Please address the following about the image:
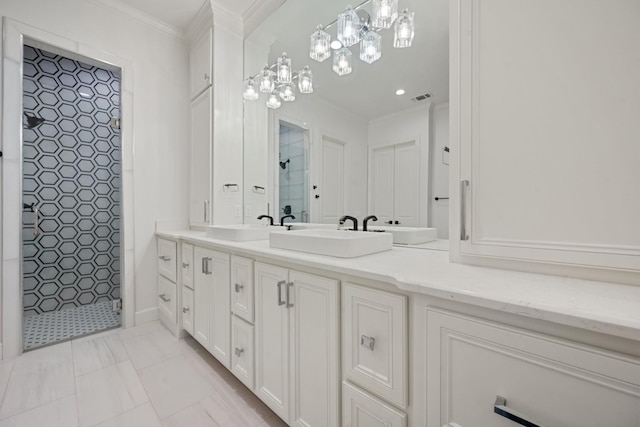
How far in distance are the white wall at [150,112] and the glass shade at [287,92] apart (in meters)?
1.21

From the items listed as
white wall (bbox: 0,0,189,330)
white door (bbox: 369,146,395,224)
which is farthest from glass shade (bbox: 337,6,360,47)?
white wall (bbox: 0,0,189,330)

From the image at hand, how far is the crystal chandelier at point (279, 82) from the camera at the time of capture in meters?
1.77

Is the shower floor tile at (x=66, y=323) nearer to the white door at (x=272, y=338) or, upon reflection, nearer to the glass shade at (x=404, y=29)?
the white door at (x=272, y=338)

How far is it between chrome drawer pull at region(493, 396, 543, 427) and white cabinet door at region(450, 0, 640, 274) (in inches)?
16.8

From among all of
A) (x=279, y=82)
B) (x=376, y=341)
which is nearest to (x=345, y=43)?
(x=279, y=82)

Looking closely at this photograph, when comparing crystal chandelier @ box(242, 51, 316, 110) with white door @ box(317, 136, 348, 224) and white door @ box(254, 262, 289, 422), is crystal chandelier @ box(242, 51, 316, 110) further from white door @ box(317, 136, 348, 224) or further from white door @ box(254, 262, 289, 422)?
white door @ box(254, 262, 289, 422)

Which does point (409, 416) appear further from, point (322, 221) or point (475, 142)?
point (322, 221)

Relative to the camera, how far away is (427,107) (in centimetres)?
128

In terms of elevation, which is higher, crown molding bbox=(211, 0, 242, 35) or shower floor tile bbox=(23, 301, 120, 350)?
crown molding bbox=(211, 0, 242, 35)

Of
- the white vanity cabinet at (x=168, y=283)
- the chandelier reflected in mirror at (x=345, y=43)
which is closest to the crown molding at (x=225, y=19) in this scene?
the chandelier reflected in mirror at (x=345, y=43)

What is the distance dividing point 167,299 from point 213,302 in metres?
0.87

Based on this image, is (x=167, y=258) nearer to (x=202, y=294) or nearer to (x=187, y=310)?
(x=187, y=310)

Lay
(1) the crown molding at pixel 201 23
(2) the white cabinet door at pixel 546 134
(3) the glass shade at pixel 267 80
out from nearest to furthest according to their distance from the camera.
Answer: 1. (2) the white cabinet door at pixel 546 134
2. (3) the glass shade at pixel 267 80
3. (1) the crown molding at pixel 201 23

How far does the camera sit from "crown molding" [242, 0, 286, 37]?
6.61ft
